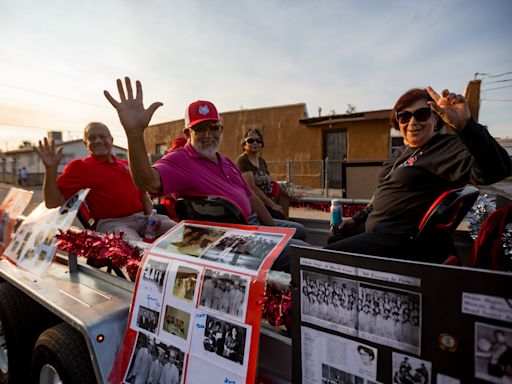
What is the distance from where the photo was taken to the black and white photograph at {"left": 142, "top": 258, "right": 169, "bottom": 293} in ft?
4.27

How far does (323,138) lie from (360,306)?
1476 cm

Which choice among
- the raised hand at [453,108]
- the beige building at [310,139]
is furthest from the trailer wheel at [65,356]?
the beige building at [310,139]

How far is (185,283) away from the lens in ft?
4.01

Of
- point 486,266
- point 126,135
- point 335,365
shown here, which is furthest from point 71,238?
point 486,266

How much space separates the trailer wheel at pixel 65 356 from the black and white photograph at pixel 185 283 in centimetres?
69

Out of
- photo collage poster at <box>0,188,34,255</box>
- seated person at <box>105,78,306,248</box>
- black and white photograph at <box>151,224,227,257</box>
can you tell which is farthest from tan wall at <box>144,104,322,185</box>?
black and white photograph at <box>151,224,227,257</box>

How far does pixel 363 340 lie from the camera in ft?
2.74

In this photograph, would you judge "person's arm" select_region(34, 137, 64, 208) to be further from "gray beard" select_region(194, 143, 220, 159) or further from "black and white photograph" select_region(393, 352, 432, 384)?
"black and white photograph" select_region(393, 352, 432, 384)

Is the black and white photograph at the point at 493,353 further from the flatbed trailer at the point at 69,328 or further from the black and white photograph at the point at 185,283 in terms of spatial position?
the black and white photograph at the point at 185,283

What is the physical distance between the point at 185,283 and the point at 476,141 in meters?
1.47

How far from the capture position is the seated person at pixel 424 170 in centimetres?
141

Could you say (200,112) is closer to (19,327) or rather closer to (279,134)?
(19,327)

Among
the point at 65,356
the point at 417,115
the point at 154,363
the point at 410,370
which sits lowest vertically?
the point at 65,356

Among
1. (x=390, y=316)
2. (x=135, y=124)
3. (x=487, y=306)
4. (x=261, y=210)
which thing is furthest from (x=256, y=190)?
(x=487, y=306)
